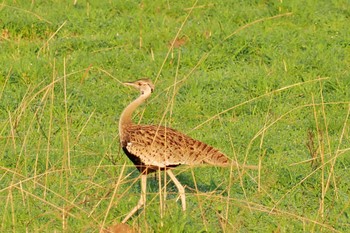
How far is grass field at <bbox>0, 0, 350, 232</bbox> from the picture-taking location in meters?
6.61

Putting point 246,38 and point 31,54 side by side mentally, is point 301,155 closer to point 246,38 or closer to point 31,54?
point 246,38

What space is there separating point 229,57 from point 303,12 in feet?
4.81

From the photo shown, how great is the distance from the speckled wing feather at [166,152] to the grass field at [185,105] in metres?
0.22

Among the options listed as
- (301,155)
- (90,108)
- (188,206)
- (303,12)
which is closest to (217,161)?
(188,206)

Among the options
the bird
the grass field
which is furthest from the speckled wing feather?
the grass field

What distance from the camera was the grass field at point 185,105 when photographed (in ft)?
21.7

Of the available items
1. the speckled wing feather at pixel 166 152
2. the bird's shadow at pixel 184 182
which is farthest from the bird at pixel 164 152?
the bird's shadow at pixel 184 182

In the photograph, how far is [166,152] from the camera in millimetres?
6824

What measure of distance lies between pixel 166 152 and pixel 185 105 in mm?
2293

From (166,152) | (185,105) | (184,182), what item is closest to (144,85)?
(166,152)

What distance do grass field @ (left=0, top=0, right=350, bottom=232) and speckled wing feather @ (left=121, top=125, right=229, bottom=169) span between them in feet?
0.74

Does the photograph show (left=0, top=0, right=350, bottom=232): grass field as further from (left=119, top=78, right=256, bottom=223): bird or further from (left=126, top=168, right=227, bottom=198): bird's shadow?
(left=119, top=78, right=256, bottom=223): bird

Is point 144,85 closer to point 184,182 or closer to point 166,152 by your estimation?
point 166,152

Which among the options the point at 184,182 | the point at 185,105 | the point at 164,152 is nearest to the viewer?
the point at 164,152
